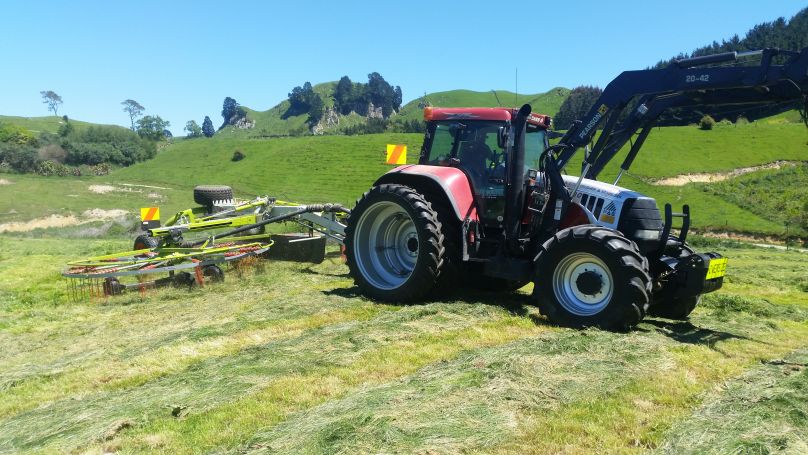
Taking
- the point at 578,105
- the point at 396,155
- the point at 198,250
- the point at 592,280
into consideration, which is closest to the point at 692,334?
the point at 592,280

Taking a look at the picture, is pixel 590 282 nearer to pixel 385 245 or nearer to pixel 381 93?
pixel 385 245

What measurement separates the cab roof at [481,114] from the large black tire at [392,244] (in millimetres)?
1161

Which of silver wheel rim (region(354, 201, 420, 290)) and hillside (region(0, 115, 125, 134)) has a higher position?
hillside (region(0, 115, 125, 134))

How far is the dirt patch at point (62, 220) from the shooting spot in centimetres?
2498

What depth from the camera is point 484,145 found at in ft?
24.7

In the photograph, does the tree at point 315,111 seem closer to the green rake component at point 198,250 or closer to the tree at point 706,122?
the green rake component at point 198,250

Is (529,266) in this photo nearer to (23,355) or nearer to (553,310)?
(553,310)

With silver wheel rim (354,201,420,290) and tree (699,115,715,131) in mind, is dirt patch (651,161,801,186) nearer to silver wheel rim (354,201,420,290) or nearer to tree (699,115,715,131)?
tree (699,115,715,131)

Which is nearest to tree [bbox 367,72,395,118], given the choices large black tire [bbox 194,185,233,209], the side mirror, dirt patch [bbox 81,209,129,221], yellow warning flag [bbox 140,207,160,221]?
dirt patch [bbox 81,209,129,221]

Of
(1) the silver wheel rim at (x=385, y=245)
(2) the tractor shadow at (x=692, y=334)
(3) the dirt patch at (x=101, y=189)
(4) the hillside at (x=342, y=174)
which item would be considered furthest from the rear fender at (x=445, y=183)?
(3) the dirt patch at (x=101, y=189)

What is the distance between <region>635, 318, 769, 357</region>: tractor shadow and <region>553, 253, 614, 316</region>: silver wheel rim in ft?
1.52

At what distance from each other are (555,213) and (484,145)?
1293 millimetres

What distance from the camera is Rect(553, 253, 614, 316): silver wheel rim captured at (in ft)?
19.8

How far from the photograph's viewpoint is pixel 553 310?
6.18m
